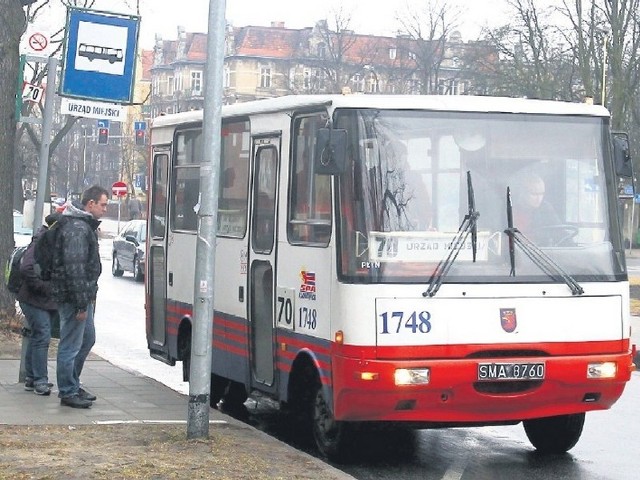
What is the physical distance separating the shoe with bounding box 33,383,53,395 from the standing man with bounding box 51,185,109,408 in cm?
62

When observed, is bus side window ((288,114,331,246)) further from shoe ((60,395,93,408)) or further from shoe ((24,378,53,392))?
shoe ((24,378,53,392))

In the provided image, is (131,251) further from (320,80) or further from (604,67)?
(320,80)

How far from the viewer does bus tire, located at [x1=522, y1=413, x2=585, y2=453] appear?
10711 mm

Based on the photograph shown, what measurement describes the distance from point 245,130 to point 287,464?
3.74 meters

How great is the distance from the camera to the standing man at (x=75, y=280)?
1123 cm

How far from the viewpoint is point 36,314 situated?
12586 mm

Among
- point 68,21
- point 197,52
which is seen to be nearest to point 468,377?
point 68,21

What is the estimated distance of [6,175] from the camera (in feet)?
58.1

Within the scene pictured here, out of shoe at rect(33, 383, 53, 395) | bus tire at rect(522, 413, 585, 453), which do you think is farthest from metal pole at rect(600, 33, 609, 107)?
bus tire at rect(522, 413, 585, 453)

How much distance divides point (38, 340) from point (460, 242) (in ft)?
15.2

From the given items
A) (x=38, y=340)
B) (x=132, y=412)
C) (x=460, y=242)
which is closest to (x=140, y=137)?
(x=38, y=340)

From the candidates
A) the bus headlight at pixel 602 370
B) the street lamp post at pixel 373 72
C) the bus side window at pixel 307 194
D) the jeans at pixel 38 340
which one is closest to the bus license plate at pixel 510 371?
the bus headlight at pixel 602 370

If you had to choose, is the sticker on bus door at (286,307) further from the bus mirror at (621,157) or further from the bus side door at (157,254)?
the bus side door at (157,254)

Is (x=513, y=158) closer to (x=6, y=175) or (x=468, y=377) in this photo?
(x=468, y=377)
